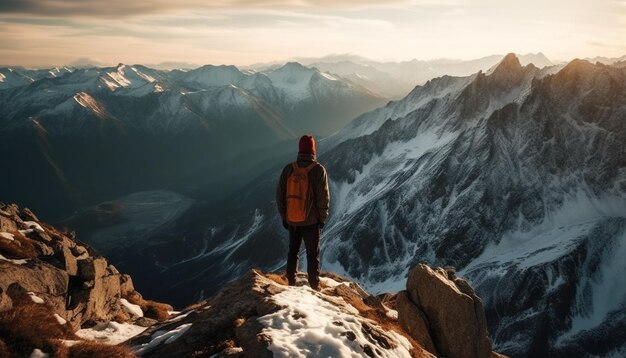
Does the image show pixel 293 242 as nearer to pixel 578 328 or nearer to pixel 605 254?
pixel 578 328

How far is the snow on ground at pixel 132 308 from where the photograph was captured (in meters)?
33.0

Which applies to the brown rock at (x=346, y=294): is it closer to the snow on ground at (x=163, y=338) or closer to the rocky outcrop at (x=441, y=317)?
the rocky outcrop at (x=441, y=317)

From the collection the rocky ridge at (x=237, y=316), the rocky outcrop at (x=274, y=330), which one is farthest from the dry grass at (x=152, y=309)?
the rocky outcrop at (x=274, y=330)

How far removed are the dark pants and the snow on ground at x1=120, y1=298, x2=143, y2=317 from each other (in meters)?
16.2

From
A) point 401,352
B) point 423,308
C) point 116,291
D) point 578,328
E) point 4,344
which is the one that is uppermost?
point 4,344

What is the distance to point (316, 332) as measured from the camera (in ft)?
49.8

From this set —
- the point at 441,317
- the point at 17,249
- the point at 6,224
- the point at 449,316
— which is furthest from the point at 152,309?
the point at 449,316

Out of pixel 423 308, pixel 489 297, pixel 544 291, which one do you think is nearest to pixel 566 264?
pixel 544 291

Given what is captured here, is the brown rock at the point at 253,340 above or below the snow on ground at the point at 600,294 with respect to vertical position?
above

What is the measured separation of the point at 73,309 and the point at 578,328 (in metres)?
165

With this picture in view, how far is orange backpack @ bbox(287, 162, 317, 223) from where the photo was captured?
19062mm

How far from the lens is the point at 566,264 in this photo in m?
168

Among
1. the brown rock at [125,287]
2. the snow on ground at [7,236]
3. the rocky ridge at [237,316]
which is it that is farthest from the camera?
the brown rock at [125,287]

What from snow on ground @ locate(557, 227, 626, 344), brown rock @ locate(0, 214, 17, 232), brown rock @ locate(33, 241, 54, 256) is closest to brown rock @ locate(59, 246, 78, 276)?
brown rock @ locate(33, 241, 54, 256)
